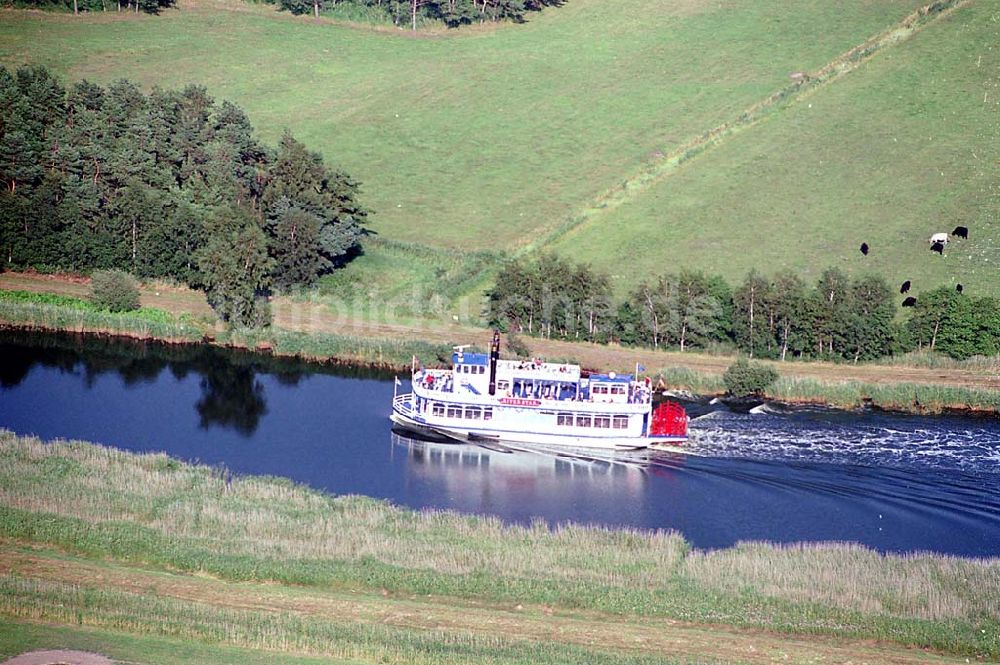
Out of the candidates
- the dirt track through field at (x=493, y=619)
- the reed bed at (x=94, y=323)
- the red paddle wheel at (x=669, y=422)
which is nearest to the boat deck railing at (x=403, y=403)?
the red paddle wheel at (x=669, y=422)

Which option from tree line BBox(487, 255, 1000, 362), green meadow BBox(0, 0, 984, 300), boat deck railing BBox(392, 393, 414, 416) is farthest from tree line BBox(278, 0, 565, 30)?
boat deck railing BBox(392, 393, 414, 416)

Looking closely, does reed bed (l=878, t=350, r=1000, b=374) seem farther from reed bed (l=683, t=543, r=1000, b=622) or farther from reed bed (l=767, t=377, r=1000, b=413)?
reed bed (l=683, t=543, r=1000, b=622)

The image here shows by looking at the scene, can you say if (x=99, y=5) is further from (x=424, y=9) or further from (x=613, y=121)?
(x=613, y=121)

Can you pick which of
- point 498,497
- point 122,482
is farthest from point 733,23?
point 122,482

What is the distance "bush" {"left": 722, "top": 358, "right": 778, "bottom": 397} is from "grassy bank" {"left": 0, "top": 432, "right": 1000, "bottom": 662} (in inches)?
862

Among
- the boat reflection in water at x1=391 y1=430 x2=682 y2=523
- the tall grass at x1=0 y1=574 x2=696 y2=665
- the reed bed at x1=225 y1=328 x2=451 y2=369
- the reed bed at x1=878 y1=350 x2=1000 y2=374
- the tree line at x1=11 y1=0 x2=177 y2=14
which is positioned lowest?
the tall grass at x1=0 y1=574 x2=696 y2=665

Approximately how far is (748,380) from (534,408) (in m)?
12.8

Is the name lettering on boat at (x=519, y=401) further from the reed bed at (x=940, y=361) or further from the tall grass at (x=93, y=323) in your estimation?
the reed bed at (x=940, y=361)

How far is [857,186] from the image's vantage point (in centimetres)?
10750

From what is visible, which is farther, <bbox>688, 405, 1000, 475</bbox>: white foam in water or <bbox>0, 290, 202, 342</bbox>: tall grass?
<bbox>0, 290, 202, 342</bbox>: tall grass

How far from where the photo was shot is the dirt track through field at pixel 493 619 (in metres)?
45.4

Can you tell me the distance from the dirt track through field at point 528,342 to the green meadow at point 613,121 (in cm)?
709

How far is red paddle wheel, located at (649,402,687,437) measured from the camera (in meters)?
70.1

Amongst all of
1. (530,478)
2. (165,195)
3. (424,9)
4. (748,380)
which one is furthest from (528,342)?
(424,9)
